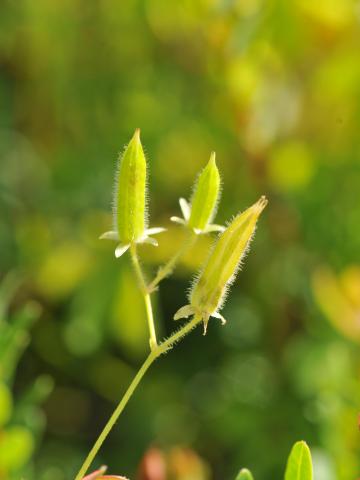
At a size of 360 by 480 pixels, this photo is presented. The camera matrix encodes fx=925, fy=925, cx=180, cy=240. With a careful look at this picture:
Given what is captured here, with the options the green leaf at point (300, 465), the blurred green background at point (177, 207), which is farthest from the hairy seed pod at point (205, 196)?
the blurred green background at point (177, 207)

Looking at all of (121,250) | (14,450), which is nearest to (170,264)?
(121,250)

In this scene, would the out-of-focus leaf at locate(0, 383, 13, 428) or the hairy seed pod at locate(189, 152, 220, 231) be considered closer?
the hairy seed pod at locate(189, 152, 220, 231)

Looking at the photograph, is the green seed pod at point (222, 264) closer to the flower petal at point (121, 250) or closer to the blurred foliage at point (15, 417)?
the flower petal at point (121, 250)

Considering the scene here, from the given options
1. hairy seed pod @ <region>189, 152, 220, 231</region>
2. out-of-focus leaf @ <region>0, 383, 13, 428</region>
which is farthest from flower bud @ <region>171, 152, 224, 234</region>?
out-of-focus leaf @ <region>0, 383, 13, 428</region>

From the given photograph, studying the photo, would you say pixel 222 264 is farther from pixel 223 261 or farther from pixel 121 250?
pixel 121 250

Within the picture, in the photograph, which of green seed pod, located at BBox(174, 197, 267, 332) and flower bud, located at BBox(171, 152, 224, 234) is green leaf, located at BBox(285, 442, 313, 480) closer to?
green seed pod, located at BBox(174, 197, 267, 332)

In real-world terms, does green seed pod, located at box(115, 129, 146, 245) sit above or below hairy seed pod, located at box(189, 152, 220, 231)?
below
